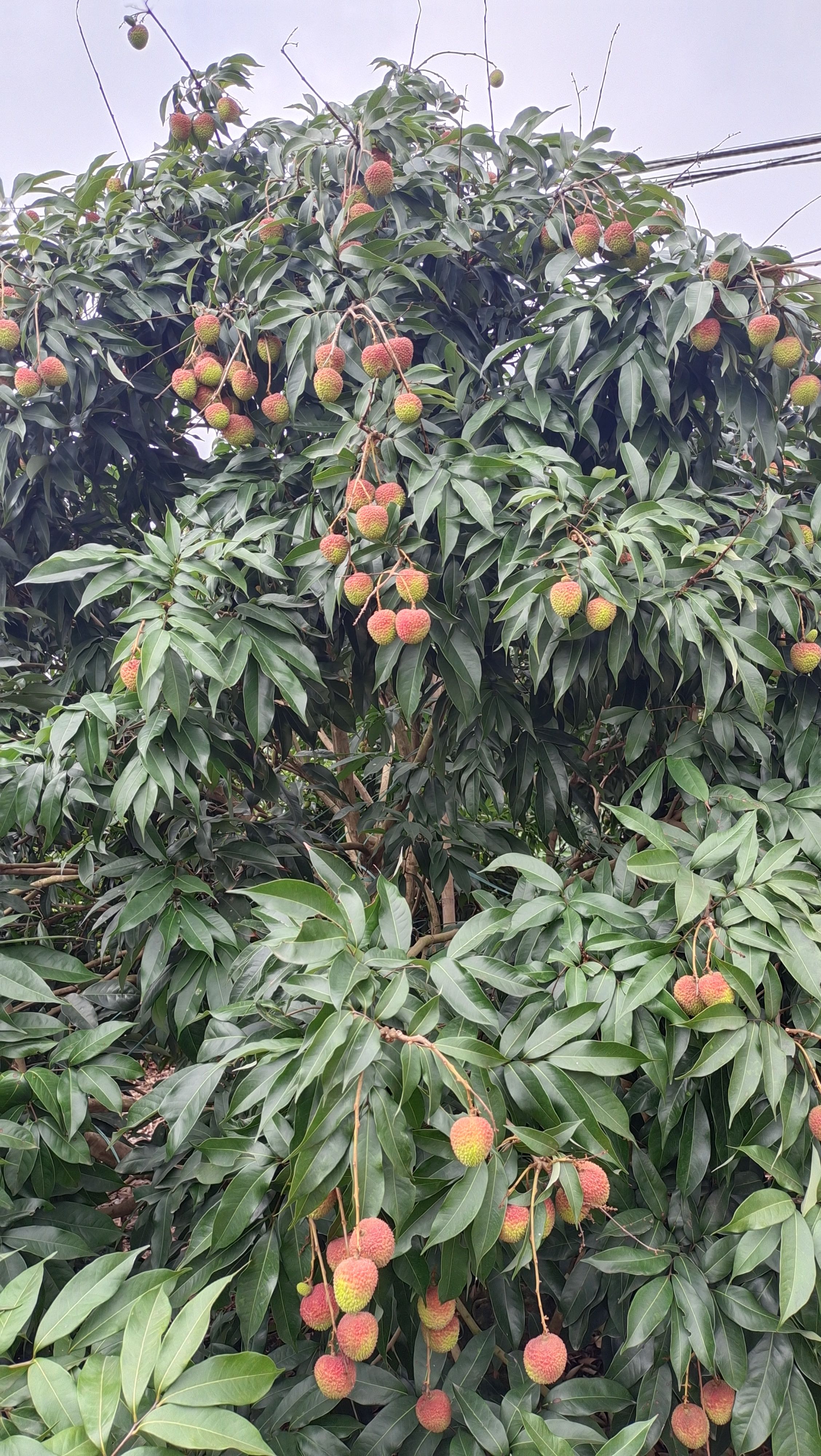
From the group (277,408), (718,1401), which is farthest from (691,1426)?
(277,408)

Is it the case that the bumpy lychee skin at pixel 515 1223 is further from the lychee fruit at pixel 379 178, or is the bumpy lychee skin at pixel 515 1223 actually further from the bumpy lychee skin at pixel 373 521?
the lychee fruit at pixel 379 178

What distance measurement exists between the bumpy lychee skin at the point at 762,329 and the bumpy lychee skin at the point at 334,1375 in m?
1.72

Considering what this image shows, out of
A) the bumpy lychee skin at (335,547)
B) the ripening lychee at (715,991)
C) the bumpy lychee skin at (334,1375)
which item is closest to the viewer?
the bumpy lychee skin at (334,1375)

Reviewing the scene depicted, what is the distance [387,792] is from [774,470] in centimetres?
118

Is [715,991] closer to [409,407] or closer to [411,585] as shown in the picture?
[411,585]

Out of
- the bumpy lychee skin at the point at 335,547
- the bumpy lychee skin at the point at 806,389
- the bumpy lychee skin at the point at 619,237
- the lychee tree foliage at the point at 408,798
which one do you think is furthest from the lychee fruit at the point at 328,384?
the bumpy lychee skin at the point at 806,389

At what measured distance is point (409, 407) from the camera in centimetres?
155

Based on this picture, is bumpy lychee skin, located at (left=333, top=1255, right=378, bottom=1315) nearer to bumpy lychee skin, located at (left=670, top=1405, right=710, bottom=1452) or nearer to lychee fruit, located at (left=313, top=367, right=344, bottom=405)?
bumpy lychee skin, located at (left=670, top=1405, right=710, bottom=1452)

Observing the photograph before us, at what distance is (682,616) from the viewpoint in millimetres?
1403

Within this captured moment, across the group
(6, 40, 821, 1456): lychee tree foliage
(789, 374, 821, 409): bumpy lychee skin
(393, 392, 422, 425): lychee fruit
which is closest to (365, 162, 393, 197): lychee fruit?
(6, 40, 821, 1456): lychee tree foliage

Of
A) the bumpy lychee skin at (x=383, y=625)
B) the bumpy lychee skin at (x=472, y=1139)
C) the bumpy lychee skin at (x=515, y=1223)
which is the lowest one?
the bumpy lychee skin at (x=515, y=1223)

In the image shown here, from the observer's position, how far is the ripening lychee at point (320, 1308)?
98 cm

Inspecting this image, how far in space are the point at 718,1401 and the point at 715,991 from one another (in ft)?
1.84

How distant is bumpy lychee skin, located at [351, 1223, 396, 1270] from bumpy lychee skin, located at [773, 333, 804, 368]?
1.62 metres
